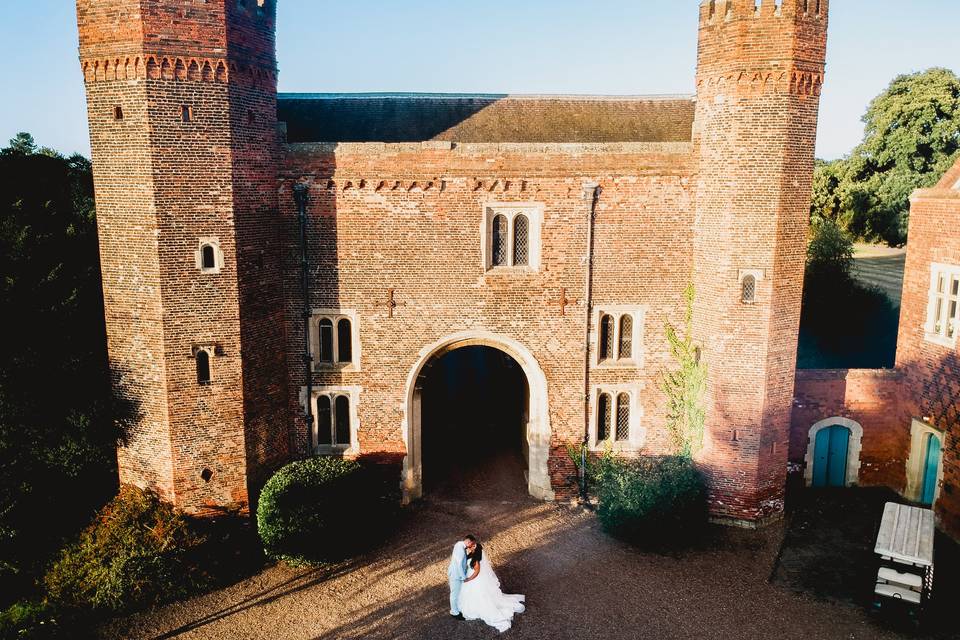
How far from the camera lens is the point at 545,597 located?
1370 cm

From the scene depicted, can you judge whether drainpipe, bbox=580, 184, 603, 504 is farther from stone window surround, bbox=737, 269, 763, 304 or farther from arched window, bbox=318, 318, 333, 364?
arched window, bbox=318, 318, 333, 364

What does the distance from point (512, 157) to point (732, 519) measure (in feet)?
33.3

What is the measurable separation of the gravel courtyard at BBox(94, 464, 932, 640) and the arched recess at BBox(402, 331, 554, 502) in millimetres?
1475

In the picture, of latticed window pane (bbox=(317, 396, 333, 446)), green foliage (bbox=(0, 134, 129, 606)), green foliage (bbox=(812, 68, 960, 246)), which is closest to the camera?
green foliage (bbox=(0, 134, 129, 606))

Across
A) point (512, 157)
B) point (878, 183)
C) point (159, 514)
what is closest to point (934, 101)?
point (878, 183)

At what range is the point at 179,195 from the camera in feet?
45.7

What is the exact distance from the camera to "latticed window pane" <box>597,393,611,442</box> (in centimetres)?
1752

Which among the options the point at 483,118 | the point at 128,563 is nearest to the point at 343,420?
the point at 128,563

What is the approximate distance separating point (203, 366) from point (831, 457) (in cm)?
1621

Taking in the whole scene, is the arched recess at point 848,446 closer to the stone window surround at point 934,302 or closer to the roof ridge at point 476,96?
the stone window surround at point 934,302

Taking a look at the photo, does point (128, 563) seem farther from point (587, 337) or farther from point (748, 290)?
point (748, 290)

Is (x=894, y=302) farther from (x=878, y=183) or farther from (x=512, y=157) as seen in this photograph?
(x=512, y=157)

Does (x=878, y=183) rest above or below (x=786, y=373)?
above

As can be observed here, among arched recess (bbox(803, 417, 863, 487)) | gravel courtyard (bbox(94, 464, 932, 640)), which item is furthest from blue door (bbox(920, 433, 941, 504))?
gravel courtyard (bbox(94, 464, 932, 640))
